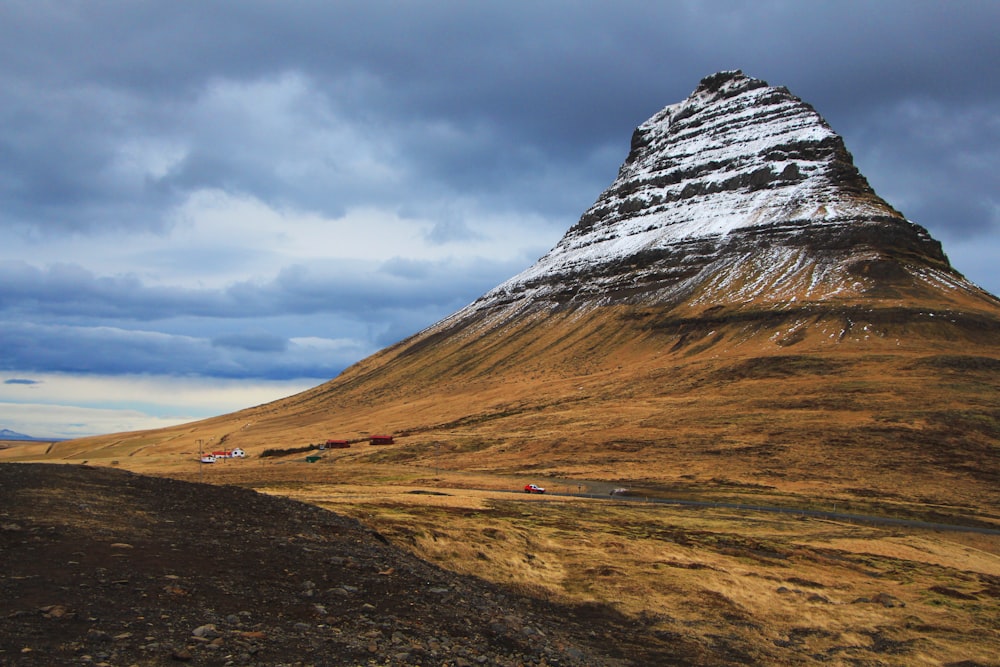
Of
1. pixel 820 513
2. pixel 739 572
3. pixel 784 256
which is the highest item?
pixel 784 256

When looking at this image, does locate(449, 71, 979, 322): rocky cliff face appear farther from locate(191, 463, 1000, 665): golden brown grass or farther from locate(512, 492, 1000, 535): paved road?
locate(191, 463, 1000, 665): golden brown grass

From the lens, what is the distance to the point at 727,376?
11088 cm

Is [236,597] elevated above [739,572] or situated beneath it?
elevated above

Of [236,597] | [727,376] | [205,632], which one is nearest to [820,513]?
[236,597]

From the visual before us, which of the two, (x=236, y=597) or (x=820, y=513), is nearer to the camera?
(x=236, y=597)

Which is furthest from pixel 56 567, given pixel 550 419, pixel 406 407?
pixel 406 407

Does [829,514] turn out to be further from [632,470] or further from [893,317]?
[893,317]

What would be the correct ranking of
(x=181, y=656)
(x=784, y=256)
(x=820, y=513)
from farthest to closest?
(x=784, y=256) → (x=820, y=513) → (x=181, y=656)

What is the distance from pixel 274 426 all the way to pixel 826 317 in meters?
109

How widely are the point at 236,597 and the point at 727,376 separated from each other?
339 ft

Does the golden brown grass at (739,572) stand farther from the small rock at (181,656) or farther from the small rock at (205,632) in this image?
the small rock at (181,656)

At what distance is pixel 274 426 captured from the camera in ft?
502

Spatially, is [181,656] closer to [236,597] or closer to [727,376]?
[236,597]

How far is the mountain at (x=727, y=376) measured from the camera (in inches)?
3036
